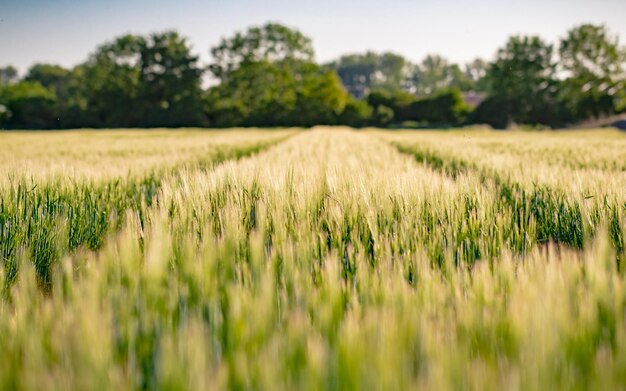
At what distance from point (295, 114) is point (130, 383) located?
4620 centimetres

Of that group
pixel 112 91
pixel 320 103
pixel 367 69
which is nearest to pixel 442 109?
pixel 320 103

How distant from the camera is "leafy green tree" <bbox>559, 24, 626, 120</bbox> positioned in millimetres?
42000

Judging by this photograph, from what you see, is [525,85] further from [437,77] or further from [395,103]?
[437,77]

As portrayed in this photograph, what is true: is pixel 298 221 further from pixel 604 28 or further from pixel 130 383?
pixel 604 28

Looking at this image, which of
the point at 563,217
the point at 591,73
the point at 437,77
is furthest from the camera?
the point at 437,77

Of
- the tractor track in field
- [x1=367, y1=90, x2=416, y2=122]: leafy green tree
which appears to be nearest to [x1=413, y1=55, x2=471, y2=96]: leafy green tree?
[x1=367, y1=90, x2=416, y2=122]: leafy green tree

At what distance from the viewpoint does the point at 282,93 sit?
158 ft

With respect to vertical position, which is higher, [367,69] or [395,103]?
[367,69]

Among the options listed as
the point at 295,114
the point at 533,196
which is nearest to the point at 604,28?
the point at 295,114

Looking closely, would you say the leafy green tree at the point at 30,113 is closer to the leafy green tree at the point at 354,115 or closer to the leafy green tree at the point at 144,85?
the leafy green tree at the point at 144,85

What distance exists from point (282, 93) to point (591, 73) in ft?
103

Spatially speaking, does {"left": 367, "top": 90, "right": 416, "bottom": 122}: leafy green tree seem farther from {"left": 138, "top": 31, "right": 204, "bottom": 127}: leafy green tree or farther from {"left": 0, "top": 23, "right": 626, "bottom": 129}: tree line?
{"left": 138, "top": 31, "right": 204, "bottom": 127}: leafy green tree

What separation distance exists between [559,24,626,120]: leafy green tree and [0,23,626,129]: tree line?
0.10 m

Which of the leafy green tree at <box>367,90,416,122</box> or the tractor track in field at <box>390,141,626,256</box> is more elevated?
the leafy green tree at <box>367,90,416,122</box>
